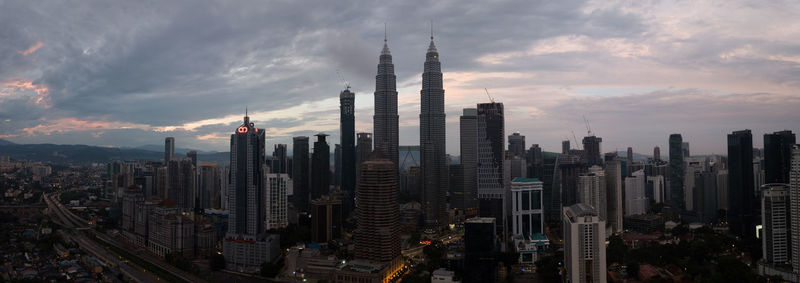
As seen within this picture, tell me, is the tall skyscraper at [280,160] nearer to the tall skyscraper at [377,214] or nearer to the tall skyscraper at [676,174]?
the tall skyscraper at [377,214]

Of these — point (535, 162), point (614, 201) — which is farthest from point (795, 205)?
point (535, 162)

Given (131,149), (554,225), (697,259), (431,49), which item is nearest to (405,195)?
(431,49)

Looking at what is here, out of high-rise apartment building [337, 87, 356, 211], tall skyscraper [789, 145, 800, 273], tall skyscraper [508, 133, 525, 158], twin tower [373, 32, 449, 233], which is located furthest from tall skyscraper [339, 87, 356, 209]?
tall skyscraper [789, 145, 800, 273]

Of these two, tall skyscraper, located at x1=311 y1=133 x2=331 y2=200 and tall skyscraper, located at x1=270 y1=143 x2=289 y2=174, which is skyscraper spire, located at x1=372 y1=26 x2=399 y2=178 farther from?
tall skyscraper, located at x1=270 y1=143 x2=289 y2=174

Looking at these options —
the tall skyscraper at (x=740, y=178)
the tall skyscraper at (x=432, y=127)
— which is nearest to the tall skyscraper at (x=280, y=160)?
the tall skyscraper at (x=432, y=127)

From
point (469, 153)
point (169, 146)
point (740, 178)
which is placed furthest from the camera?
point (169, 146)

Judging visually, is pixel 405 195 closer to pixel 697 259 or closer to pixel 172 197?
pixel 172 197

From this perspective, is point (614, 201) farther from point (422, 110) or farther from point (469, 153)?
point (422, 110)
